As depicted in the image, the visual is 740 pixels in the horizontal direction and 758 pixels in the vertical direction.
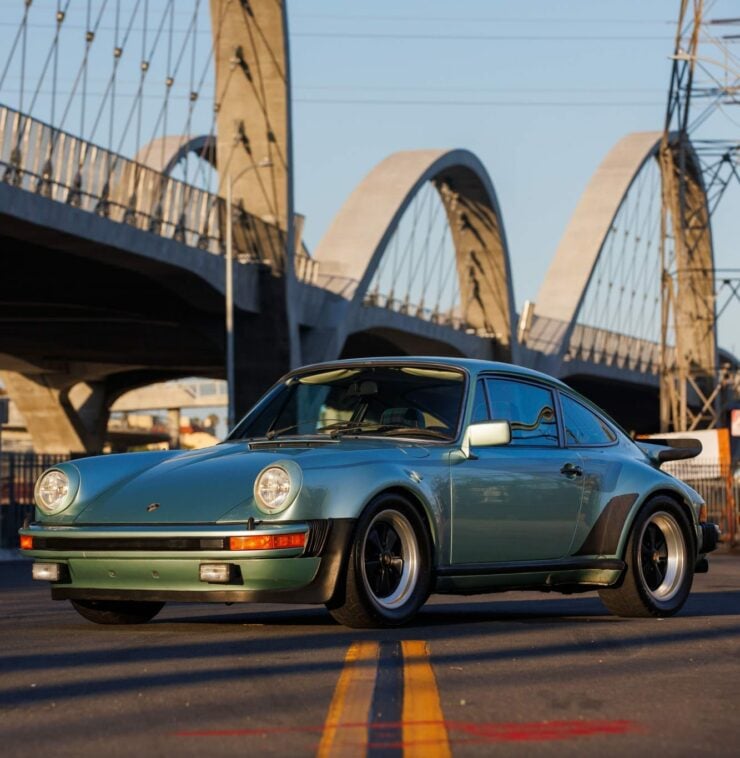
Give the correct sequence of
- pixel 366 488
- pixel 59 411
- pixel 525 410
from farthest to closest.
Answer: pixel 59 411
pixel 525 410
pixel 366 488

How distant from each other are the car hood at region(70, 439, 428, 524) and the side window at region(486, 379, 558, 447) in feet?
2.87

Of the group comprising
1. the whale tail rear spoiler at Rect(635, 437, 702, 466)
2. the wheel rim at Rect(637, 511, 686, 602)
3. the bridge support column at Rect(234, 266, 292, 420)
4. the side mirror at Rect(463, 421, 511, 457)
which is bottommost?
the wheel rim at Rect(637, 511, 686, 602)

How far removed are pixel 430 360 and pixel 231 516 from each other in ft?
6.17

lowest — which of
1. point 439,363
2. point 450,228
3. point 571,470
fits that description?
point 571,470

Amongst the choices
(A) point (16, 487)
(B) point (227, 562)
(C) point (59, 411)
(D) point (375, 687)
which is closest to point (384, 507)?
(B) point (227, 562)

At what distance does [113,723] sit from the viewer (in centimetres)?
541

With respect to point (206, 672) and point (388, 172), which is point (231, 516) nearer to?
point (206, 672)

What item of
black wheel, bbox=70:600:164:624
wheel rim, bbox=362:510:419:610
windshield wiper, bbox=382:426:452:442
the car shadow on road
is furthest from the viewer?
the car shadow on road

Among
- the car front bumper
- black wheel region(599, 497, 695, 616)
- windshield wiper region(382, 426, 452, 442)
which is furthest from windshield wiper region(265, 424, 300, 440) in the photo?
black wheel region(599, 497, 695, 616)

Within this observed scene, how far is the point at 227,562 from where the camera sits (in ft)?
26.1

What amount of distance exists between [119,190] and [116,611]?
83.9ft

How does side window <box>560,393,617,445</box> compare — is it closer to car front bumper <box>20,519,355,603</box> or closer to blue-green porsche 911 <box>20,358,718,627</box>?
blue-green porsche 911 <box>20,358,718,627</box>

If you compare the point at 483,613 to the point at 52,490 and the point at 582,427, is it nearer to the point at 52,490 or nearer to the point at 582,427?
the point at 582,427

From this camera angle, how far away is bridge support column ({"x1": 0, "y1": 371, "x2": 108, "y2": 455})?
7212 centimetres
